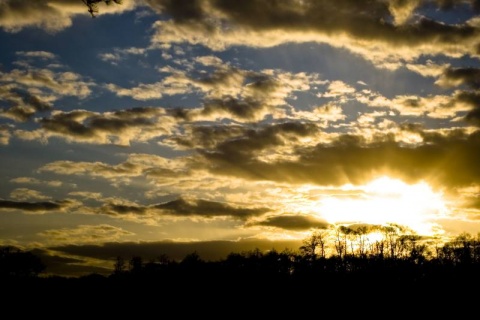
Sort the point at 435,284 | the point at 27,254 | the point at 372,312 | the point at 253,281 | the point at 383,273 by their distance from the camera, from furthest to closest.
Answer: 1. the point at 27,254
2. the point at 253,281
3. the point at 383,273
4. the point at 435,284
5. the point at 372,312

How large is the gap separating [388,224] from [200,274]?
43.3 meters

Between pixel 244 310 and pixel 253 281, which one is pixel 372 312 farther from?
pixel 253 281

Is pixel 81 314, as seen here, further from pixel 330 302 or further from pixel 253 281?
pixel 330 302

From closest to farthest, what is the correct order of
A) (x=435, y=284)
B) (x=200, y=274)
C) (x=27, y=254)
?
(x=435, y=284) → (x=200, y=274) → (x=27, y=254)

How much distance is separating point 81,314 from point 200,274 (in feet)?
92.2

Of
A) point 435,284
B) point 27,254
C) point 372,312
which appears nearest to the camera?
point 372,312

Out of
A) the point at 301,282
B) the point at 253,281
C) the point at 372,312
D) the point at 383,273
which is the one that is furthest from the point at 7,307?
the point at 383,273

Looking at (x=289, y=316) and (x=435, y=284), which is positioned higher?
(x=435, y=284)

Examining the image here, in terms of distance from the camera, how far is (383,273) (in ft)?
273

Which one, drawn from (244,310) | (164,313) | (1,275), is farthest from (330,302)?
(1,275)

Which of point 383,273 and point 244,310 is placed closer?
point 244,310

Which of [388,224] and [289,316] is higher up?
[388,224]

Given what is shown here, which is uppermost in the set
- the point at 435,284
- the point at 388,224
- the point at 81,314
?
the point at 388,224

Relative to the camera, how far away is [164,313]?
7556cm
